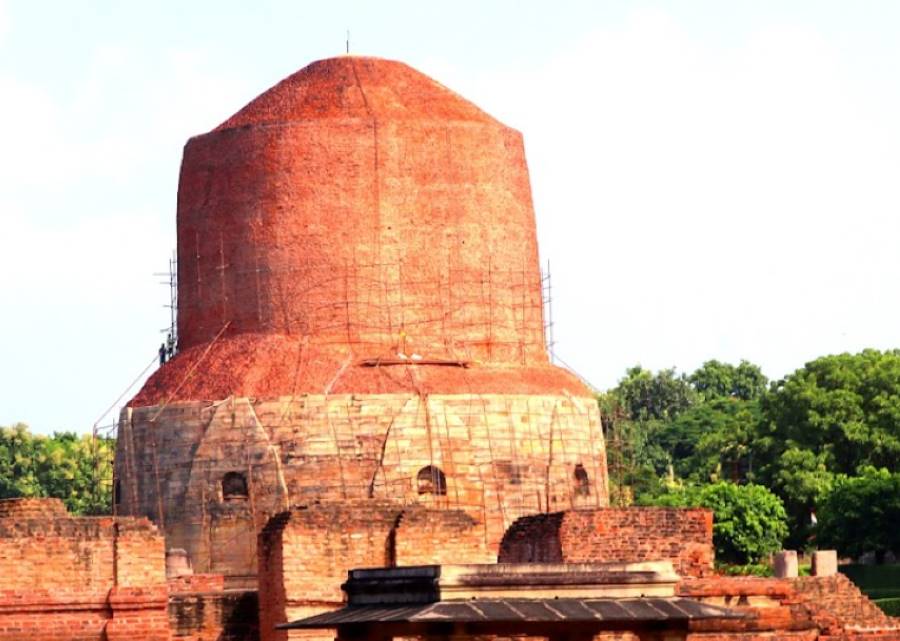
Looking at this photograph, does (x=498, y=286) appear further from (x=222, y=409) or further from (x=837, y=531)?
(x=837, y=531)

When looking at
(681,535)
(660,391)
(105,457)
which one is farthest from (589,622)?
(660,391)

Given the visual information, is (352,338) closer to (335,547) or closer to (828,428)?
(335,547)

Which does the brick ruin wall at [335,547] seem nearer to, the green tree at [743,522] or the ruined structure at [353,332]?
the ruined structure at [353,332]

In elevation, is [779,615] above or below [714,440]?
below

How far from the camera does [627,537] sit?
28.8m

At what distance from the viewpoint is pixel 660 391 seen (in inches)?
3445

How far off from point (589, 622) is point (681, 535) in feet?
34.7

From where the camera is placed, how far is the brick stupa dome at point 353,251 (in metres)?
37.4

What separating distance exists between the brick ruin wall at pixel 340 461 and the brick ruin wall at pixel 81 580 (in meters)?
9.38

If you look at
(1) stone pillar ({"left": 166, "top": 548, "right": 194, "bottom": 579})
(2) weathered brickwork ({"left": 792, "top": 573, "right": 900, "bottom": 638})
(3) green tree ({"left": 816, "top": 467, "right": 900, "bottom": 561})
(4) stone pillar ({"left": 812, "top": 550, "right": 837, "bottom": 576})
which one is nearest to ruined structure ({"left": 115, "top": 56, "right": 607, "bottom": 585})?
(1) stone pillar ({"left": 166, "top": 548, "right": 194, "bottom": 579})

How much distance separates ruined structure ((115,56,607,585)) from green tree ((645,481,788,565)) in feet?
51.3

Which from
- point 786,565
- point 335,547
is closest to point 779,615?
point 335,547

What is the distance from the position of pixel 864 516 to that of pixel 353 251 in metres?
19.1

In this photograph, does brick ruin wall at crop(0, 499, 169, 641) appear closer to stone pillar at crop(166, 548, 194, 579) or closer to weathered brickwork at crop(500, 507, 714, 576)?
weathered brickwork at crop(500, 507, 714, 576)
